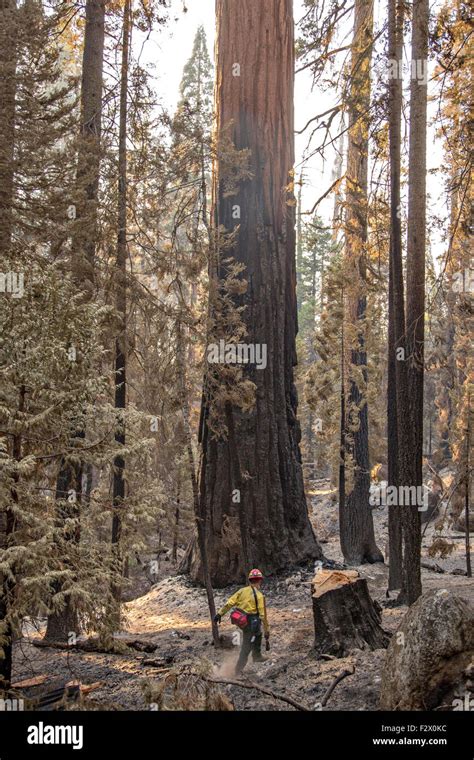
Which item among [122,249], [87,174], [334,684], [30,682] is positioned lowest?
[30,682]

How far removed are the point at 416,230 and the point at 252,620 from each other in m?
5.15

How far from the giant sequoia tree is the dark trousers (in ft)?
6.12

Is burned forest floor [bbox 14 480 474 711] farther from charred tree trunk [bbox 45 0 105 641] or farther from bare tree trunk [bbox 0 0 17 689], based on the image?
bare tree trunk [bbox 0 0 17 689]

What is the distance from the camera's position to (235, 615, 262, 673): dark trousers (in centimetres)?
710

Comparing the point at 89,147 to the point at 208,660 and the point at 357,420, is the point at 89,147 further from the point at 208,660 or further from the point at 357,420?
the point at 357,420

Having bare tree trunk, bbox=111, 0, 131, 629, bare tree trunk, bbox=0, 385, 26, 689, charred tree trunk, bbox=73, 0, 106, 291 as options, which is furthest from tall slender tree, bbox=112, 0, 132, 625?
bare tree trunk, bbox=0, 385, 26, 689

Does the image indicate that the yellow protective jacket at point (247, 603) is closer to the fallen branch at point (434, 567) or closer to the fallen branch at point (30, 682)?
the fallen branch at point (30, 682)

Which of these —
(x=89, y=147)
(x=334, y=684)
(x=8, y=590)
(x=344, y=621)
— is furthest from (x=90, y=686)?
(x=89, y=147)

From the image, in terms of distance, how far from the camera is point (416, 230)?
812 cm

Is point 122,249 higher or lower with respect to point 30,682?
higher

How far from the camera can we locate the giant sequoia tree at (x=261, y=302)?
9555 mm

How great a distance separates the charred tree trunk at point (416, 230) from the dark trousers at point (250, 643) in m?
2.05

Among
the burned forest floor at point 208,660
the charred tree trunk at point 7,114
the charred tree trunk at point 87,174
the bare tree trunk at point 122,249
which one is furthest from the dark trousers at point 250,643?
the charred tree trunk at point 7,114
